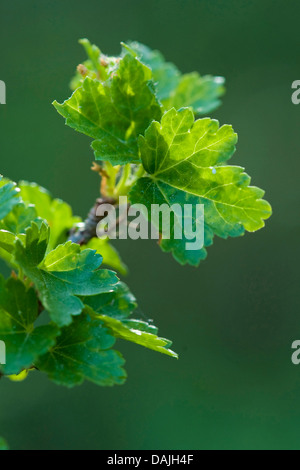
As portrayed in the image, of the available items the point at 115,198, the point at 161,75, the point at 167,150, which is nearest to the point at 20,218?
the point at 115,198

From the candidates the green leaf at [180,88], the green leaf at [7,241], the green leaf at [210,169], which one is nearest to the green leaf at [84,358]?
the green leaf at [7,241]

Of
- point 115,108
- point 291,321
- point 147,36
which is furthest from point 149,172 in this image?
point 147,36

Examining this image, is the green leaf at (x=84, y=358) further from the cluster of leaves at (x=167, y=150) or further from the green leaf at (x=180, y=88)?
the green leaf at (x=180, y=88)

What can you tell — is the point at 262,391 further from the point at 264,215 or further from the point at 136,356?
the point at 264,215

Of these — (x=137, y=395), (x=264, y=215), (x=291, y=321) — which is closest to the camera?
(x=264, y=215)

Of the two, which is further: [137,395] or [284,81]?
[284,81]
